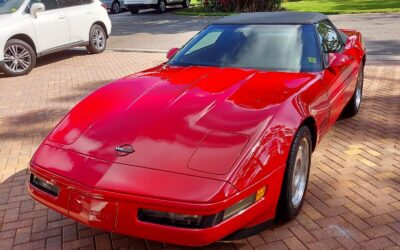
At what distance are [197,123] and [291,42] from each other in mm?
1600

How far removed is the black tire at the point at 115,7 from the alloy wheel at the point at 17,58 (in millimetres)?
16901

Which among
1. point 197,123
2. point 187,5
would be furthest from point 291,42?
point 187,5

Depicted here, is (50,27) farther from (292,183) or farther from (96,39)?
(292,183)

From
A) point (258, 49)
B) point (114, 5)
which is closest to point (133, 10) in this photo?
point (114, 5)

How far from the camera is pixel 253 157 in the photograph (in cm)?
252

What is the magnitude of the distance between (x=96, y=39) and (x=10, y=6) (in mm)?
2447

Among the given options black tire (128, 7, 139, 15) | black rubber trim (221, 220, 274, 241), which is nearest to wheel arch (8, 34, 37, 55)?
black rubber trim (221, 220, 274, 241)

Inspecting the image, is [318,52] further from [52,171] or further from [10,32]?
[10,32]

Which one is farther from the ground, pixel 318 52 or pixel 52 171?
pixel 318 52

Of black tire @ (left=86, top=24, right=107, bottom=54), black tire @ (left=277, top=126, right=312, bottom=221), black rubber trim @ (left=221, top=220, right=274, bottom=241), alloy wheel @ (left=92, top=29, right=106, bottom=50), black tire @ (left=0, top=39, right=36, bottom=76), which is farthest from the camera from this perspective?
alloy wheel @ (left=92, top=29, right=106, bottom=50)

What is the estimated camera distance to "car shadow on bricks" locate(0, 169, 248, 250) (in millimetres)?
2920

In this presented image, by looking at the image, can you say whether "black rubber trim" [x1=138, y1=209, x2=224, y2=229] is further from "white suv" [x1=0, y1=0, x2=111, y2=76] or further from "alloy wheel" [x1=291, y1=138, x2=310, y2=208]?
"white suv" [x1=0, y1=0, x2=111, y2=76]

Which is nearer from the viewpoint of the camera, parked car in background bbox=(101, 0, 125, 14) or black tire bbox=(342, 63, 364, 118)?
black tire bbox=(342, 63, 364, 118)

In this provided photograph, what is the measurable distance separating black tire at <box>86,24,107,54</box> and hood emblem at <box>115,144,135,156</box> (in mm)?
8761
